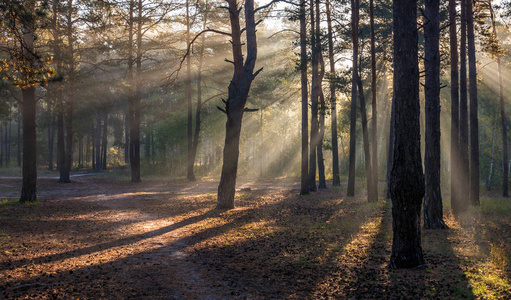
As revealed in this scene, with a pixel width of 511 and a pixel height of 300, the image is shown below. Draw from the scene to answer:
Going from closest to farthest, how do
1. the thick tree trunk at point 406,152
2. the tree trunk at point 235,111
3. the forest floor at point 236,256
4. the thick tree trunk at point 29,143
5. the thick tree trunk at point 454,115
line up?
the forest floor at point 236,256, the thick tree trunk at point 406,152, the thick tree trunk at point 454,115, the tree trunk at point 235,111, the thick tree trunk at point 29,143

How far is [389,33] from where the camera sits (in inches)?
924

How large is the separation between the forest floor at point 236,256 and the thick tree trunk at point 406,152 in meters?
0.47

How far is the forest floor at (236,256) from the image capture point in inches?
222

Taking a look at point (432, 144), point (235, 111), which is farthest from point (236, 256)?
point (235, 111)

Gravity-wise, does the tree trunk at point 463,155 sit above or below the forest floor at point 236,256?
above

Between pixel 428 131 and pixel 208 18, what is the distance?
22293mm

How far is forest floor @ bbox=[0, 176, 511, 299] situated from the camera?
18.5ft

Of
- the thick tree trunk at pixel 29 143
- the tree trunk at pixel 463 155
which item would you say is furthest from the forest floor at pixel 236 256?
the thick tree trunk at pixel 29 143

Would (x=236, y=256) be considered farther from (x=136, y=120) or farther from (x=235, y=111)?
(x=136, y=120)

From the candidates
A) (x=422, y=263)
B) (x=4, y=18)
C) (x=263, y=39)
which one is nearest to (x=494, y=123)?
(x=263, y=39)

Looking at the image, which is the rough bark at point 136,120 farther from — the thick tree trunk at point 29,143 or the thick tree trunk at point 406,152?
the thick tree trunk at point 406,152

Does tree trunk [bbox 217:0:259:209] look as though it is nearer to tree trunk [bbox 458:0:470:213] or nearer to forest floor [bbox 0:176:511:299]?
forest floor [bbox 0:176:511:299]

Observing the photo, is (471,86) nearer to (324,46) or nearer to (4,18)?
(324,46)

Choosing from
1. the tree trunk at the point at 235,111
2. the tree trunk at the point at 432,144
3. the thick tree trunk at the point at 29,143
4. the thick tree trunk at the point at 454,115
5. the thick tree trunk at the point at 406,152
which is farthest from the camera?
the thick tree trunk at the point at 29,143
